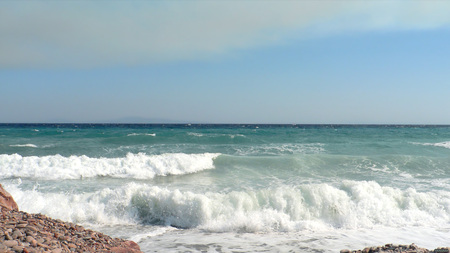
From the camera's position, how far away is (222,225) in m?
8.35

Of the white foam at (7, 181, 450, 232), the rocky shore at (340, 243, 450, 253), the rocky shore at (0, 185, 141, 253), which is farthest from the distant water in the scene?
the rocky shore at (0, 185, 141, 253)

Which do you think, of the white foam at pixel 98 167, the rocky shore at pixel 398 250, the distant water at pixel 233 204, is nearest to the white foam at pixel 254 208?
the distant water at pixel 233 204

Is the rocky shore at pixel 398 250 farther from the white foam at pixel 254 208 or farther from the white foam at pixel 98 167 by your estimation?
the white foam at pixel 98 167

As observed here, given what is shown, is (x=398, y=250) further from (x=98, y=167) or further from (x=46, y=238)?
(x=98, y=167)

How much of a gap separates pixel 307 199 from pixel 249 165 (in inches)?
252

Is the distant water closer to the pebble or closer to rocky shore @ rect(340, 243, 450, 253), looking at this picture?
rocky shore @ rect(340, 243, 450, 253)

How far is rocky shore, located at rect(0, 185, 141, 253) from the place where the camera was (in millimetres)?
4105

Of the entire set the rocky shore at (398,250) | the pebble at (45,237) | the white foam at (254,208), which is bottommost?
the white foam at (254,208)

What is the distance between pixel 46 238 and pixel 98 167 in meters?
10.0

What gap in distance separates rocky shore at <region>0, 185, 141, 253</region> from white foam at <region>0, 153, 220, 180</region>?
7500 mm

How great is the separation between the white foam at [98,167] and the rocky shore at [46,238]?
7.50 meters

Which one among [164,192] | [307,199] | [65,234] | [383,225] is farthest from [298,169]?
[65,234]

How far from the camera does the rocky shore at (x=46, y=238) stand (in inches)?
162

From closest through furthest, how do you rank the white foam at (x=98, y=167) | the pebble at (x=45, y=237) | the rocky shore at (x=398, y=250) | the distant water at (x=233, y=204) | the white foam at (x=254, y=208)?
1. the pebble at (x=45, y=237)
2. the rocky shore at (x=398, y=250)
3. the distant water at (x=233, y=204)
4. the white foam at (x=254, y=208)
5. the white foam at (x=98, y=167)
